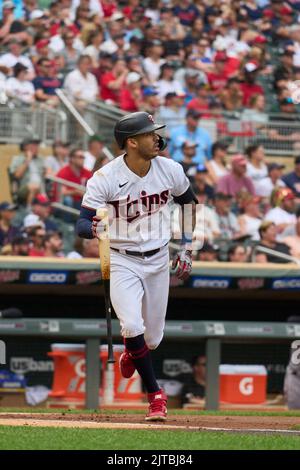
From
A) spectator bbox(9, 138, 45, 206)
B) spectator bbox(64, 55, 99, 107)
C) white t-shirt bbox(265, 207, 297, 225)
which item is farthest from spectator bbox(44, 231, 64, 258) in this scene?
spectator bbox(64, 55, 99, 107)

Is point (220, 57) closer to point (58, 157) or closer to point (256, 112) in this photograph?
point (256, 112)

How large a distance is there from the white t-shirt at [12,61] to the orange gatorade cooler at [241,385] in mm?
4837

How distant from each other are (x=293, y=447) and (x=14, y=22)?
33.8ft

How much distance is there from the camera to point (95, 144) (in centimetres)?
1265

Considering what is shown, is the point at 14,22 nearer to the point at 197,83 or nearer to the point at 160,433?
the point at 197,83

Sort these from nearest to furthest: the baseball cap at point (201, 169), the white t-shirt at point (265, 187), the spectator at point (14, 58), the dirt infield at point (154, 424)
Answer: the dirt infield at point (154, 424) → the baseball cap at point (201, 169) → the white t-shirt at point (265, 187) → the spectator at point (14, 58)

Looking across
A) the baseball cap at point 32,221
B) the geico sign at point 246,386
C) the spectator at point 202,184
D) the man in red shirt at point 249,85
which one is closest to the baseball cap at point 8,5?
the man in red shirt at point 249,85

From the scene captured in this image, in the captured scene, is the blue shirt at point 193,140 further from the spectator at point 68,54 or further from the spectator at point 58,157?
the spectator at point 68,54

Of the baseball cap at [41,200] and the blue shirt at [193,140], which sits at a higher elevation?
the blue shirt at [193,140]

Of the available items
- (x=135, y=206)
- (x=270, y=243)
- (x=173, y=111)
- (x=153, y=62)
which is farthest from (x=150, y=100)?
(x=135, y=206)

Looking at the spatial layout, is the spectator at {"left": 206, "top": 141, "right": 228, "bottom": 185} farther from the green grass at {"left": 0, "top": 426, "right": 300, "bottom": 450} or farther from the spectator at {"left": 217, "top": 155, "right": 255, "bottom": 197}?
the green grass at {"left": 0, "top": 426, "right": 300, "bottom": 450}

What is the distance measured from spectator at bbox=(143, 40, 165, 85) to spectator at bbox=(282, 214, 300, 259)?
3.55 meters

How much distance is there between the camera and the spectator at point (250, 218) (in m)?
12.3

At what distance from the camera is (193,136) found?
13.5m
